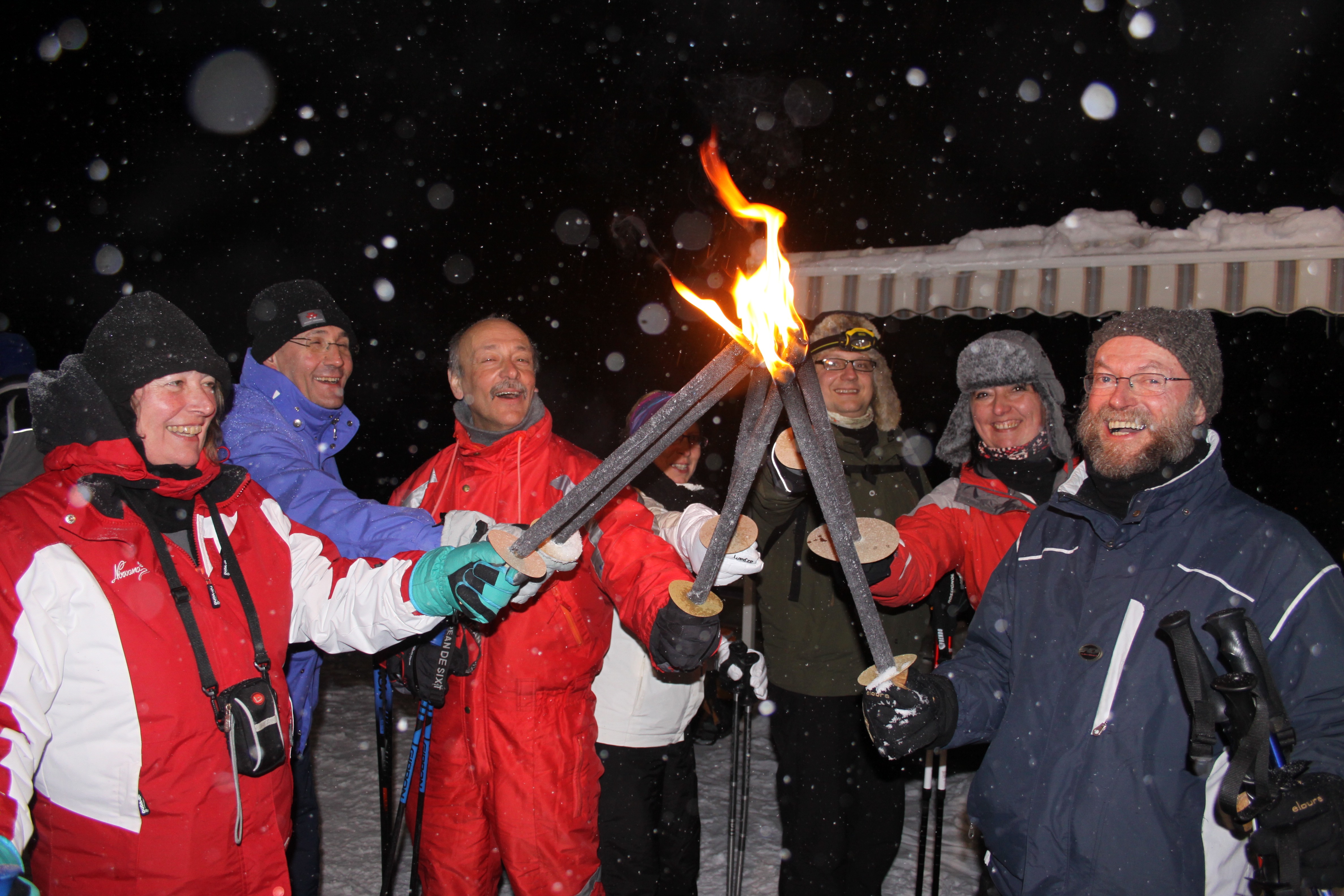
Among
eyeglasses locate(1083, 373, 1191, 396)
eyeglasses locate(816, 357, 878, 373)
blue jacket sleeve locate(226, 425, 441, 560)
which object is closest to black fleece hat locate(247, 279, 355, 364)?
blue jacket sleeve locate(226, 425, 441, 560)

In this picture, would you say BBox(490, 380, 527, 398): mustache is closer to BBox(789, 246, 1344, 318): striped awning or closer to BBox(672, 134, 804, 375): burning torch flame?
BBox(672, 134, 804, 375): burning torch flame

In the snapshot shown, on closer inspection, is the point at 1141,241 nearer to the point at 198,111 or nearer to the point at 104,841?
the point at 104,841

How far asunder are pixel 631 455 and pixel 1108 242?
551 centimetres

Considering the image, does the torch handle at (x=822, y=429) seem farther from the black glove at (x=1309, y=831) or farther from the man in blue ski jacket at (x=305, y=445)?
the man in blue ski jacket at (x=305, y=445)

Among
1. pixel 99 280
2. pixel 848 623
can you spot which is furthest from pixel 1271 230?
pixel 99 280

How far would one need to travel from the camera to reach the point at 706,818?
480 cm

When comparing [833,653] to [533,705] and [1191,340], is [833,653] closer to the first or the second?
[533,705]

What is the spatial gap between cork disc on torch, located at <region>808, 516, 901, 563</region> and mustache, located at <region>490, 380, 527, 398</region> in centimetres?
144

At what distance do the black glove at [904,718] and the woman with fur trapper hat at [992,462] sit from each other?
80cm

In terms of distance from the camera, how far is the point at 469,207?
22.6 meters

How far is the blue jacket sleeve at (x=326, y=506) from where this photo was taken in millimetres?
2746

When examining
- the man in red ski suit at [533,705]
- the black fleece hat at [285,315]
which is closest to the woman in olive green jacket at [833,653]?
the man in red ski suit at [533,705]

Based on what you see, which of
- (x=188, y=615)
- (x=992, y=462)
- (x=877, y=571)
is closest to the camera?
(x=188, y=615)

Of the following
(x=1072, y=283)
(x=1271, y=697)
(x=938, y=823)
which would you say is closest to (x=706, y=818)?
(x=938, y=823)
